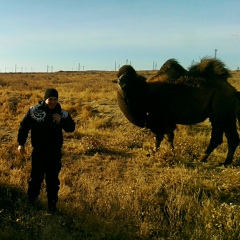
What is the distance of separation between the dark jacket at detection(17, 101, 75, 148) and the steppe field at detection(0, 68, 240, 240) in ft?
3.85

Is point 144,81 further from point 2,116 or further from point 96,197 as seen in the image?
point 2,116

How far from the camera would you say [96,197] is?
6.98m

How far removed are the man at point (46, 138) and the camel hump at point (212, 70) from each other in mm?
4831

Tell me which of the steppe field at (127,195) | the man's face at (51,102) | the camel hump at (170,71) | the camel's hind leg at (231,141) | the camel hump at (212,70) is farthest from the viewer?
the camel hump at (170,71)

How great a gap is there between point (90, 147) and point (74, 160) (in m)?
1.09

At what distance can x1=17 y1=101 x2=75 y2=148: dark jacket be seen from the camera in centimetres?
631

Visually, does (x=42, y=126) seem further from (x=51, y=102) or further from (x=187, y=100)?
(x=187, y=100)

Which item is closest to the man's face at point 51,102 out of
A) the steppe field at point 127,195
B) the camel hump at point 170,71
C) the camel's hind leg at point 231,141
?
the steppe field at point 127,195

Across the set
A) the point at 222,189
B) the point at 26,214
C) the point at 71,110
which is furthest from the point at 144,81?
the point at 71,110

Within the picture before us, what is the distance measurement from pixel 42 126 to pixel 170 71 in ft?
17.3

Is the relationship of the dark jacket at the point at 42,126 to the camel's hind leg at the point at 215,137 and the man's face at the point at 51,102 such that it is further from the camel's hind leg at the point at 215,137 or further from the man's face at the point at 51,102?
the camel's hind leg at the point at 215,137

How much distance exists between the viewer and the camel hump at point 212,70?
998 cm

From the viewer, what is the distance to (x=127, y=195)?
22.3 ft

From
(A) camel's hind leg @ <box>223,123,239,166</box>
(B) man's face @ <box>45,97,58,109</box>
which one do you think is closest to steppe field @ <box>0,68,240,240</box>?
(A) camel's hind leg @ <box>223,123,239,166</box>
